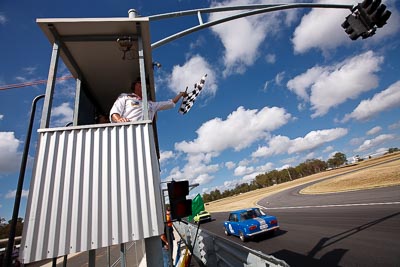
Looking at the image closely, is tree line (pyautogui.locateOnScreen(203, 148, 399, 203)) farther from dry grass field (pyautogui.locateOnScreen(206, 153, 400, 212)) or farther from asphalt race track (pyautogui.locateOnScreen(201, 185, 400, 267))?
asphalt race track (pyautogui.locateOnScreen(201, 185, 400, 267))

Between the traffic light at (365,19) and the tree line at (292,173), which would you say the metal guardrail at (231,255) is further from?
the tree line at (292,173)

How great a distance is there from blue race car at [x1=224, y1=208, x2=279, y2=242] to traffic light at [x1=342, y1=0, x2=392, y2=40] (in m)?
10.1

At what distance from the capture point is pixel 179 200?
3404 millimetres

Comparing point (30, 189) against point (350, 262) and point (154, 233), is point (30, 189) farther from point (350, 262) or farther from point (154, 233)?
point (350, 262)

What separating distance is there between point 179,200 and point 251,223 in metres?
10.9

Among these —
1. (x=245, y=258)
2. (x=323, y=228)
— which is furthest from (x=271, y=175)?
(x=245, y=258)

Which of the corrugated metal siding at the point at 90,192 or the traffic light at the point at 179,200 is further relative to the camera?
the traffic light at the point at 179,200

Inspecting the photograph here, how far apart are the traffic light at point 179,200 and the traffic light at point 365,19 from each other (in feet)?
22.5

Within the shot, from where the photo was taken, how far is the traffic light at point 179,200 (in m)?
3.32

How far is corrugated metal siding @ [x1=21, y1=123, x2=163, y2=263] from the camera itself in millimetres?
2312

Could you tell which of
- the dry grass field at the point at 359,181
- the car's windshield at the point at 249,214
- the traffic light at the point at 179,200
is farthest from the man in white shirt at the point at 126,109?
the dry grass field at the point at 359,181

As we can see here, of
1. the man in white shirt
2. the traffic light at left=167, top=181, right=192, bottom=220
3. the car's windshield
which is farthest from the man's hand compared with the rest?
the car's windshield

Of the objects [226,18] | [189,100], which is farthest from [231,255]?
[226,18]

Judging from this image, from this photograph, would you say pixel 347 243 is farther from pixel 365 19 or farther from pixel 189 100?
pixel 189 100
